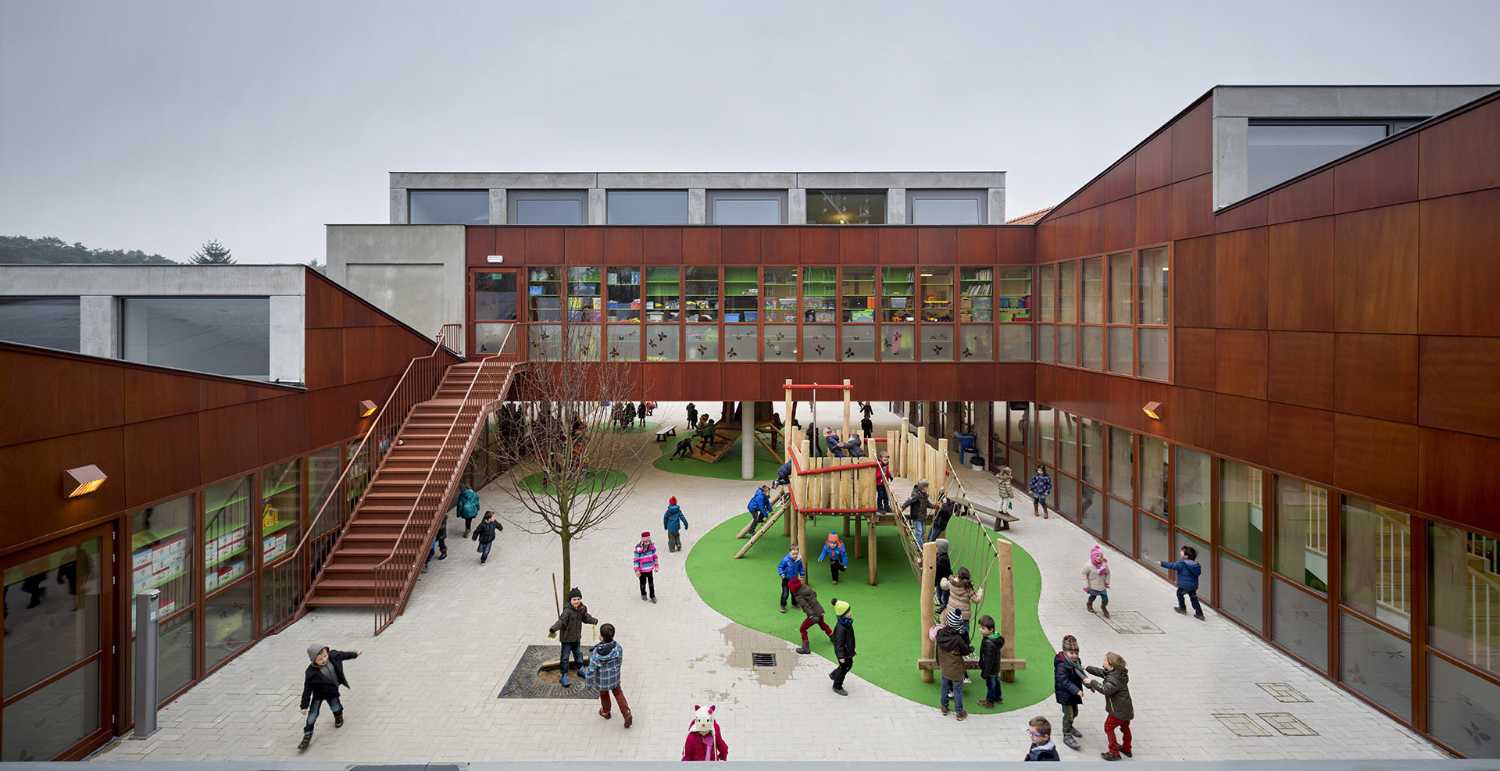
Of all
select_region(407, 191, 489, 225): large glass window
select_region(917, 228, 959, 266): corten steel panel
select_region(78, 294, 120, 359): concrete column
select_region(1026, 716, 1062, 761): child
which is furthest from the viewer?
select_region(407, 191, 489, 225): large glass window

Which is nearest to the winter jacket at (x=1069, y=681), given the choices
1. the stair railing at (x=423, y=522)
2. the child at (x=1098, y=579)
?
the child at (x=1098, y=579)

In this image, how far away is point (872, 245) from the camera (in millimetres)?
27125

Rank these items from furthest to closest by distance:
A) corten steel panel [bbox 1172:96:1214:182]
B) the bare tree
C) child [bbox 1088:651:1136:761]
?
corten steel panel [bbox 1172:96:1214:182], the bare tree, child [bbox 1088:651:1136:761]

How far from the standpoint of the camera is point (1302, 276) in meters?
13.2

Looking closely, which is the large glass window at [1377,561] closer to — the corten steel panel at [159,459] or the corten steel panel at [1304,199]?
the corten steel panel at [1304,199]

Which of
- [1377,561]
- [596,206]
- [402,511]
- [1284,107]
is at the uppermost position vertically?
[596,206]

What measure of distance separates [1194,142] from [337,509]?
18.8 metres

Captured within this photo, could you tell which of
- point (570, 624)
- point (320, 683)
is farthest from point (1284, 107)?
point (320, 683)

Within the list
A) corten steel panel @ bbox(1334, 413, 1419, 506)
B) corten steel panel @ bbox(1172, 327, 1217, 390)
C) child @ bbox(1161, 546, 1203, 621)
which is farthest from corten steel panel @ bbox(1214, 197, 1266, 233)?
child @ bbox(1161, 546, 1203, 621)

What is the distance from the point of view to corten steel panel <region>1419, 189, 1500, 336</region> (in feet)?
31.4

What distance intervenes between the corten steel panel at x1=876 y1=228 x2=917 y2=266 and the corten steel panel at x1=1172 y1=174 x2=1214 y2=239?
33.8ft

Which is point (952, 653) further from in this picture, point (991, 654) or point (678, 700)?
point (678, 700)

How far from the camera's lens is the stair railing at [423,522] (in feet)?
50.9

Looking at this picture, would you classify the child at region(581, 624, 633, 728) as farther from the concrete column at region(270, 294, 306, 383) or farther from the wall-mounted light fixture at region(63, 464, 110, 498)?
the concrete column at region(270, 294, 306, 383)
